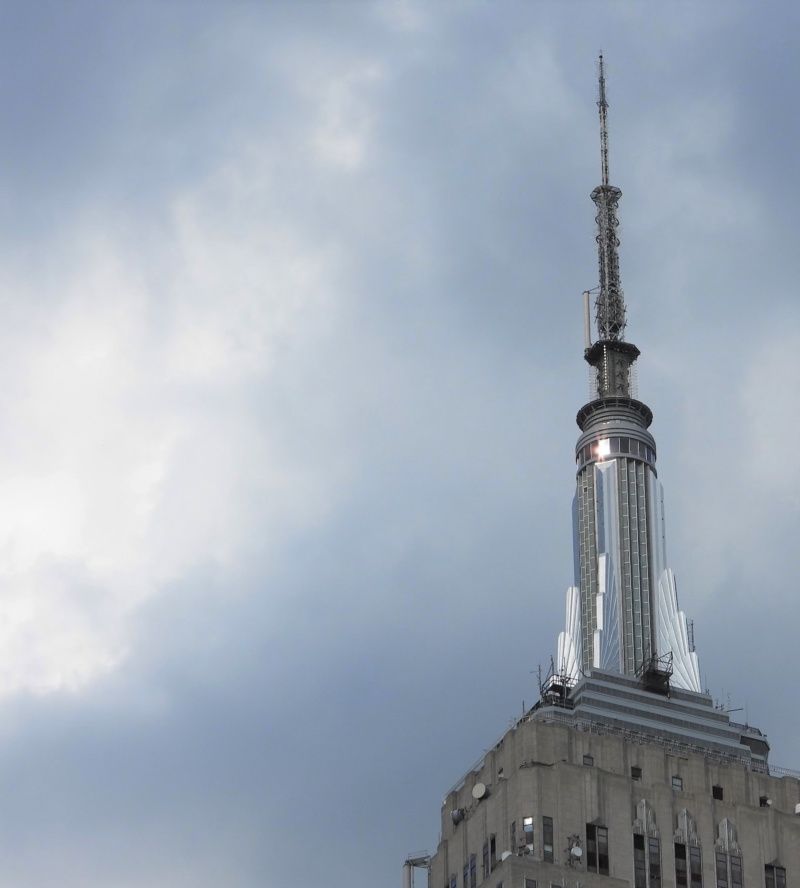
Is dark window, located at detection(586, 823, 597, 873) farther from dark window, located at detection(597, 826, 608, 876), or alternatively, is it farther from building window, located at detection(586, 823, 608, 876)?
dark window, located at detection(597, 826, 608, 876)

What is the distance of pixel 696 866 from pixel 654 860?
4216mm

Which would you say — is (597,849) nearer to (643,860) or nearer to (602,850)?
(602,850)

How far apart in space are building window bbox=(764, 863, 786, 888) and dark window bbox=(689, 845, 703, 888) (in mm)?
6528

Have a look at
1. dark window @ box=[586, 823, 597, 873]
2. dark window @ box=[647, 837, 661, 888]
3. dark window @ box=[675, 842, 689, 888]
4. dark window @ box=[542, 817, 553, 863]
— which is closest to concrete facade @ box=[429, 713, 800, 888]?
dark window @ box=[647, 837, 661, 888]

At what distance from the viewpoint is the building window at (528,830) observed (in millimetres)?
188500

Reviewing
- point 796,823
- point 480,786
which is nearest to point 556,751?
point 480,786

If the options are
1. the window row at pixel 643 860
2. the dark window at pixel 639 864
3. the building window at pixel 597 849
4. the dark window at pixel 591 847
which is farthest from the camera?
the dark window at pixel 639 864

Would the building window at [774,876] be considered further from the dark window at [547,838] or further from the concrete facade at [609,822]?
the dark window at [547,838]

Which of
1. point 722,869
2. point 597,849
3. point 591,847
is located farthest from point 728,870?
point 591,847

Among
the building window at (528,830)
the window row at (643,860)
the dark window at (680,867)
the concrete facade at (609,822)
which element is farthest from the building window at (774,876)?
the building window at (528,830)

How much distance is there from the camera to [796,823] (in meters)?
199

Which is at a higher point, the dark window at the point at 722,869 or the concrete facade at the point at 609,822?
the concrete facade at the point at 609,822

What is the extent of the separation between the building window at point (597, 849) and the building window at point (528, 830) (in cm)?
518

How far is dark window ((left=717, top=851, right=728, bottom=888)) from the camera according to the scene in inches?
7579
